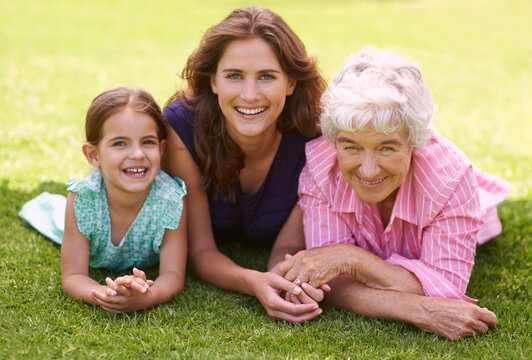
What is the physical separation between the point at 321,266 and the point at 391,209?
60cm

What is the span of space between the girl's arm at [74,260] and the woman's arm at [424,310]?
146 cm

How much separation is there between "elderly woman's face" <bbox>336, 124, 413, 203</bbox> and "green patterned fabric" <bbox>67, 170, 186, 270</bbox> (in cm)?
107

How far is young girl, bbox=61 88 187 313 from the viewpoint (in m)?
Answer: 3.55

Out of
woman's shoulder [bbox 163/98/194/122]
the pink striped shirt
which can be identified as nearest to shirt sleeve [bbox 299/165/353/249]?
the pink striped shirt

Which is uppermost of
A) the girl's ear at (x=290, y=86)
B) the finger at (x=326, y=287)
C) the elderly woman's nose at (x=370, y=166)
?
the girl's ear at (x=290, y=86)

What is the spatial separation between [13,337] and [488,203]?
310cm

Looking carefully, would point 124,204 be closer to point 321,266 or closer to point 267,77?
Answer: point 267,77

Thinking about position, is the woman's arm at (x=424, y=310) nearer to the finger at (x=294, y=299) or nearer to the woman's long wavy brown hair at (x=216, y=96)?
the finger at (x=294, y=299)

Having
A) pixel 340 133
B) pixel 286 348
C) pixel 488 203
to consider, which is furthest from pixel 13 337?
pixel 488 203

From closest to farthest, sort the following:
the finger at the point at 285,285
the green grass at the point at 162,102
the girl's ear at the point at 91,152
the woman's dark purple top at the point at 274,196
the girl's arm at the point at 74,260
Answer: the green grass at the point at 162,102 → the finger at the point at 285,285 → the girl's arm at the point at 74,260 → the girl's ear at the point at 91,152 → the woman's dark purple top at the point at 274,196

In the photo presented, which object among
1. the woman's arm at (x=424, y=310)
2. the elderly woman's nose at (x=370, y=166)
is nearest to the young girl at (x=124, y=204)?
the woman's arm at (x=424, y=310)

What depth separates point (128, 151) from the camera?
3564 millimetres

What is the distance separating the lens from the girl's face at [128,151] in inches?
140

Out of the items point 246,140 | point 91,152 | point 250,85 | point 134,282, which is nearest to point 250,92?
point 250,85
